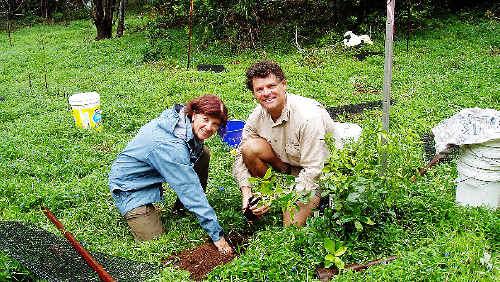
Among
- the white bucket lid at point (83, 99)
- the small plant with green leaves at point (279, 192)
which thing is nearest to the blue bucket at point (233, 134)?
the white bucket lid at point (83, 99)

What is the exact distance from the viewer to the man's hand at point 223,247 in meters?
3.67

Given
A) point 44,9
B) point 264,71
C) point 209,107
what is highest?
point 44,9

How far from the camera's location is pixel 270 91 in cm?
370

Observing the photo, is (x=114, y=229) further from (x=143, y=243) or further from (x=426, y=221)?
(x=426, y=221)

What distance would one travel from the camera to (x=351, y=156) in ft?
11.1

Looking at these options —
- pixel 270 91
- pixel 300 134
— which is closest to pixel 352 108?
pixel 300 134

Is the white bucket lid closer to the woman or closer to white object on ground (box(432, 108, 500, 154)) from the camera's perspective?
the woman

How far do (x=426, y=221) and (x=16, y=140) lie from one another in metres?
4.65

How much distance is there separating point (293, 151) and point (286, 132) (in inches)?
6.1

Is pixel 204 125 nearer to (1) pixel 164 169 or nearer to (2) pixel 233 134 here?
(1) pixel 164 169

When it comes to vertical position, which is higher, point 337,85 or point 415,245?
point 337,85

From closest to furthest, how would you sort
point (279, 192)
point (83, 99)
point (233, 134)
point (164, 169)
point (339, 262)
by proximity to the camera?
point (339, 262) → point (279, 192) → point (164, 169) → point (233, 134) → point (83, 99)

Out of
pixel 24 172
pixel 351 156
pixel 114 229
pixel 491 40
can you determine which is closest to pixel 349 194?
pixel 351 156

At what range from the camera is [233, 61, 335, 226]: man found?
369 centimetres
